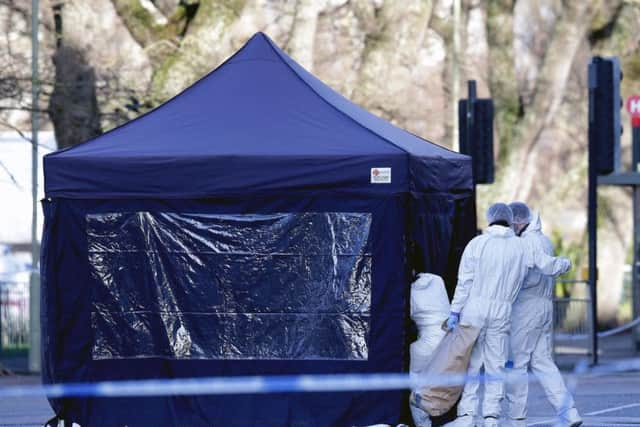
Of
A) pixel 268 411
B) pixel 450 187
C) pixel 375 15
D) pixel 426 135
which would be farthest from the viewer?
pixel 426 135

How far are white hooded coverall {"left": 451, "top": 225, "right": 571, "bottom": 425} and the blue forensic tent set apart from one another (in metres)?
0.52

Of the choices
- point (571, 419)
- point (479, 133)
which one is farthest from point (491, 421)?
point (479, 133)

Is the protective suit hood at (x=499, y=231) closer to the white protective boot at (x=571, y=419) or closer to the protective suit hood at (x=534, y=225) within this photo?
the protective suit hood at (x=534, y=225)

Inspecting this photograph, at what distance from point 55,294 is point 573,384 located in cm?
711

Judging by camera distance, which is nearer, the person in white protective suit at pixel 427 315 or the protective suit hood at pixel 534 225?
the person in white protective suit at pixel 427 315

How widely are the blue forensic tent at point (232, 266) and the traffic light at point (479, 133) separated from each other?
647 centimetres

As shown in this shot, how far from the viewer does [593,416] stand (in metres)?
13.7

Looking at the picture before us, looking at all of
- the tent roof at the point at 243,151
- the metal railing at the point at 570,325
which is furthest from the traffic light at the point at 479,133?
the tent roof at the point at 243,151

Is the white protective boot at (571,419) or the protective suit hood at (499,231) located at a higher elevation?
the protective suit hood at (499,231)

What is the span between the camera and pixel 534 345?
1216cm

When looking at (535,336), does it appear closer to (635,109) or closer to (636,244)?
(636,244)

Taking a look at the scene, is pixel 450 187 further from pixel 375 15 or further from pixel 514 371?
pixel 375 15

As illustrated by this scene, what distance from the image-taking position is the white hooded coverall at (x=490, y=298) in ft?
38.1

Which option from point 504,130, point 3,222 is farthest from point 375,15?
point 3,222
